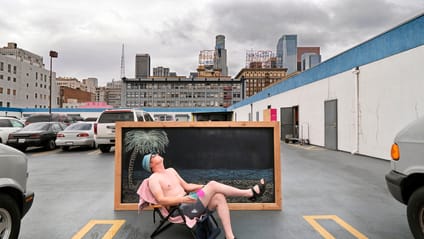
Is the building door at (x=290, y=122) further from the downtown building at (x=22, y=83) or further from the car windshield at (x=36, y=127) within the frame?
the downtown building at (x=22, y=83)

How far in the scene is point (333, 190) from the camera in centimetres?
523

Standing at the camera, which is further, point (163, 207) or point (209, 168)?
point (209, 168)

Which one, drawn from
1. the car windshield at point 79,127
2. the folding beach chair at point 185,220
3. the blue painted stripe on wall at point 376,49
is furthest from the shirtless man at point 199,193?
the car windshield at point 79,127

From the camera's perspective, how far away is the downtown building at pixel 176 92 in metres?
108

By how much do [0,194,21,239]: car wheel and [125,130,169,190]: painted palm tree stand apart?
1614 mm

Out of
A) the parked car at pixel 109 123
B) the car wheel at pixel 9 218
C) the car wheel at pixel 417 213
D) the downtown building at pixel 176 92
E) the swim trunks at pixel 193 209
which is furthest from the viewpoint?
the downtown building at pixel 176 92

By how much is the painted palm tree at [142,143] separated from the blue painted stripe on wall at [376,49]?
8.20m

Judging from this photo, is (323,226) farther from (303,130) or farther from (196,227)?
(303,130)

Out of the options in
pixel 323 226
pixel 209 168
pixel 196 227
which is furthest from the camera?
pixel 209 168

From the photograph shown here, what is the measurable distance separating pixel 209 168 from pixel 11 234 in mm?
2558

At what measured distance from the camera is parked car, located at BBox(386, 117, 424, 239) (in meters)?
2.74

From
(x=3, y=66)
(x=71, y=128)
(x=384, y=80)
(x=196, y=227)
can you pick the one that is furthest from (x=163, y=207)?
(x=3, y=66)

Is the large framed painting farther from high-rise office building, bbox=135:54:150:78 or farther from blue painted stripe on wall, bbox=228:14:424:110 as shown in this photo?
high-rise office building, bbox=135:54:150:78

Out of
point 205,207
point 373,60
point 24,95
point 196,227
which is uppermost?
point 24,95
